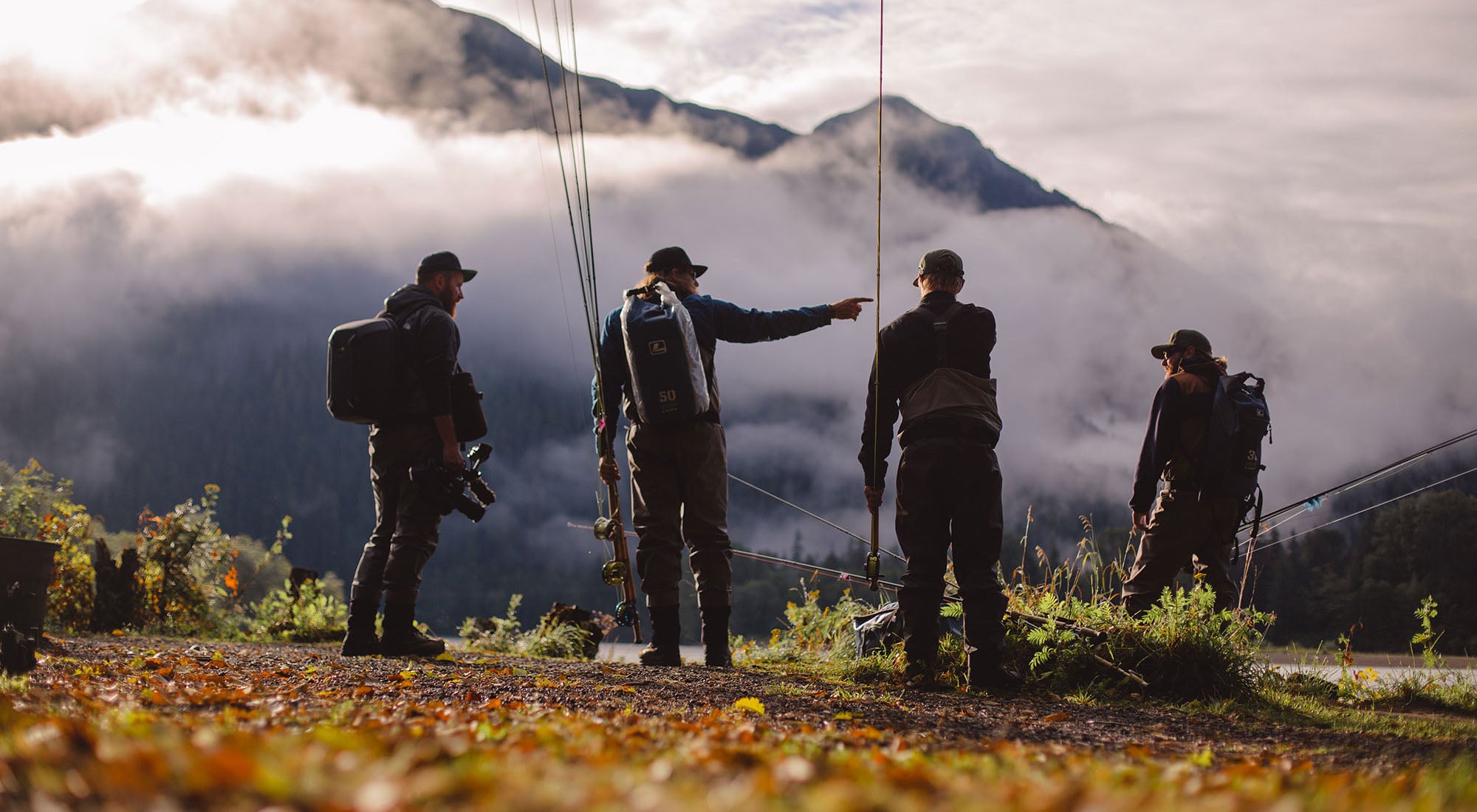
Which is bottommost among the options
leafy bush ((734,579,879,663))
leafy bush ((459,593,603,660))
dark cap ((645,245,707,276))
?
leafy bush ((459,593,603,660))

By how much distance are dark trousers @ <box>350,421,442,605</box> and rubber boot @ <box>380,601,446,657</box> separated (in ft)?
0.20

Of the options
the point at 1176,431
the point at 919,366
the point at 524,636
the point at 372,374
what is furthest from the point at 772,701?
the point at 524,636

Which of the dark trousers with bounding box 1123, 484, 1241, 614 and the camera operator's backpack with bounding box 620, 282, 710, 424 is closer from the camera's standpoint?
the camera operator's backpack with bounding box 620, 282, 710, 424

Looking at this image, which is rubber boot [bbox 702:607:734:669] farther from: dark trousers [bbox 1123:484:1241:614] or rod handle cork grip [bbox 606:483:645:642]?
dark trousers [bbox 1123:484:1241:614]

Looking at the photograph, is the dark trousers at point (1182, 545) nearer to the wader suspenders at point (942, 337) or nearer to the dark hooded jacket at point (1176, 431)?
the dark hooded jacket at point (1176, 431)

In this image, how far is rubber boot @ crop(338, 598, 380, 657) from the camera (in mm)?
5414

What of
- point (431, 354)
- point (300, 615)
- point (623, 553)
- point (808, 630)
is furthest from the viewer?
point (300, 615)

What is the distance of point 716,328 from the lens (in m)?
5.66

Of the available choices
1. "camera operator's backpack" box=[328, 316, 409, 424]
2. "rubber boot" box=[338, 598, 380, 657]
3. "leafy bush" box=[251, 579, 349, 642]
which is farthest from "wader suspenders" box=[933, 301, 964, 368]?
"leafy bush" box=[251, 579, 349, 642]

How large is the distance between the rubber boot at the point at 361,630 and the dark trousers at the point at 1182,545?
4.24 metres

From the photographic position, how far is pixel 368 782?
136 centimetres

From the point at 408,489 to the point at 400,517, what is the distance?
0.17 metres

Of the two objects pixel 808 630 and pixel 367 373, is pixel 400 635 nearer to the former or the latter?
pixel 367 373

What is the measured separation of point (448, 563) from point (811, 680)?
3404 inches
